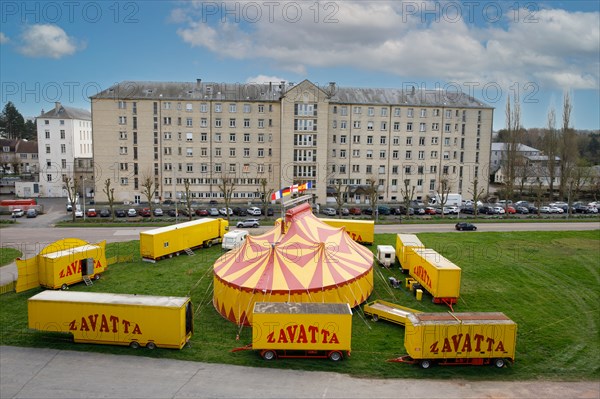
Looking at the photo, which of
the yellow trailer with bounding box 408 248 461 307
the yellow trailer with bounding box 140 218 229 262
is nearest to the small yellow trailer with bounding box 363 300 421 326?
the yellow trailer with bounding box 408 248 461 307

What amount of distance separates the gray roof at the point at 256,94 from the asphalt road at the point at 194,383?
44.2m

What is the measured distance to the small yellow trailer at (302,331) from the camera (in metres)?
15.4

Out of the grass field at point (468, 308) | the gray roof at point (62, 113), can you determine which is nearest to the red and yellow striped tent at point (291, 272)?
the grass field at point (468, 308)

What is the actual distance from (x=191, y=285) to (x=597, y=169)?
73.9 metres

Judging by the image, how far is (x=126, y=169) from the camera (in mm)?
55781

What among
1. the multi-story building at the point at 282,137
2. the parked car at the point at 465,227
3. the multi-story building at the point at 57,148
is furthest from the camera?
the multi-story building at the point at 57,148

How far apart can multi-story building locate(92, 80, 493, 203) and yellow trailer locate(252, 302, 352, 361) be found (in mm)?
41073

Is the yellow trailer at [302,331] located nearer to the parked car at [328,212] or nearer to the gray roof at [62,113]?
the parked car at [328,212]

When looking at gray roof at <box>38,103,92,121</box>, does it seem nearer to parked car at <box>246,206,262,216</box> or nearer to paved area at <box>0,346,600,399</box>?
parked car at <box>246,206,262,216</box>

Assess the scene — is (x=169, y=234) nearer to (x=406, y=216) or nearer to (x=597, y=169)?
(x=406, y=216)

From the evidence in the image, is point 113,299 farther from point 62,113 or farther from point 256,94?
point 62,113

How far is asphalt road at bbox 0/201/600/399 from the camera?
13711mm

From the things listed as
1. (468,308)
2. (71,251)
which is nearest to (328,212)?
(468,308)

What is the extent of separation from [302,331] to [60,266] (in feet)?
47.6
